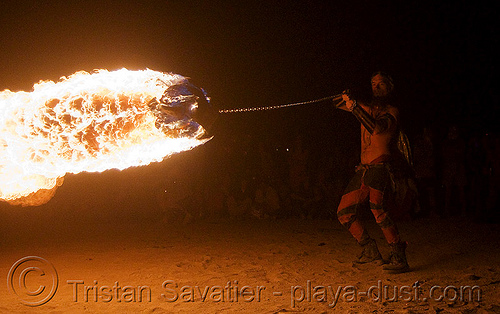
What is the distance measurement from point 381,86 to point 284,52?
7.19 metres

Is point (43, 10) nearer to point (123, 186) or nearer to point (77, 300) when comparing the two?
point (123, 186)

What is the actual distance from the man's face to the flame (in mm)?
2256

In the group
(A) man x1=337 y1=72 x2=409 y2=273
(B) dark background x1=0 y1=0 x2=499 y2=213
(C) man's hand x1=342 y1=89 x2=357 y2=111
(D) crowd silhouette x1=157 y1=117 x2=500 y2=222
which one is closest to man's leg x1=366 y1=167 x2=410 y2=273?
(A) man x1=337 y1=72 x2=409 y2=273

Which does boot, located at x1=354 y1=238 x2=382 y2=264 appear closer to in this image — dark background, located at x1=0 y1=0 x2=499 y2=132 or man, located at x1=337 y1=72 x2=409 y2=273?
man, located at x1=337 y1=72 x2=409 y2=273

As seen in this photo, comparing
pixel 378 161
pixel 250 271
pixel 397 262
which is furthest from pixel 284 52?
pixel 397 262

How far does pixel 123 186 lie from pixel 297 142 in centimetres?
450

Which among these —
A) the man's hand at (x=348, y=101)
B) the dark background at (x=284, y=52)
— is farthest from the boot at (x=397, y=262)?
the dark background at (x=284, y=52)

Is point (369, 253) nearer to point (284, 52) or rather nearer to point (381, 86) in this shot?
point (381, 86)

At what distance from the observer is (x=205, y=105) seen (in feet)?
14.2

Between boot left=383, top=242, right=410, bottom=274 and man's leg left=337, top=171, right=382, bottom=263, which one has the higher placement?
man's leg left=337, top=171, right=382, bottom=263

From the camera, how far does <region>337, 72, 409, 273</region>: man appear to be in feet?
14.8

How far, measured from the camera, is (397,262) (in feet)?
14.6

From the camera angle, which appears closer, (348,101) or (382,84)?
(348,101)

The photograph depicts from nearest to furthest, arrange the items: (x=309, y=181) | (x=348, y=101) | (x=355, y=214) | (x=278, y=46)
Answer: (x=348, y=101)
(x=355, y=214)
(x=309, y=181)
(x=278, y=46)
